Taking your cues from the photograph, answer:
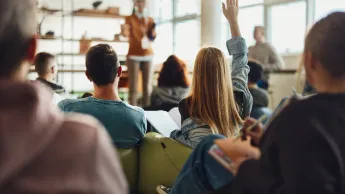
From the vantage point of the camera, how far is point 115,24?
12117 mm

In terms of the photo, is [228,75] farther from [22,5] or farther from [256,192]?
[22,5]

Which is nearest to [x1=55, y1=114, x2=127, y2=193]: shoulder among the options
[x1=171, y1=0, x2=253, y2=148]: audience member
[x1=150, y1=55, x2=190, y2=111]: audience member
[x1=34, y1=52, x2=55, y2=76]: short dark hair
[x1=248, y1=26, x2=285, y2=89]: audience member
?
[x1=171, y1=0, x2=253, y2=148]: audience member

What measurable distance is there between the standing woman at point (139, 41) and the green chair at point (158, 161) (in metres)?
3.85

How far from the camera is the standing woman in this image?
21.4 feet

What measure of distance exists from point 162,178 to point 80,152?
196 cm

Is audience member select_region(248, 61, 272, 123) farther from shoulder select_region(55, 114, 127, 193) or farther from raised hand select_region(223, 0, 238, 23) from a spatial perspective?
shoulder select_region(55, 114, 127, 193)

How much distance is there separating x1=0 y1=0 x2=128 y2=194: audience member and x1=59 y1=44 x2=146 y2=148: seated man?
186 cm

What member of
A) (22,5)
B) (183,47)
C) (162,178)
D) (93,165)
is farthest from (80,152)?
(183,47)

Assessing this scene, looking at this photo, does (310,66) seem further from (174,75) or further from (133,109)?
(174,75)

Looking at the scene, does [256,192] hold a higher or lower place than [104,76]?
lower

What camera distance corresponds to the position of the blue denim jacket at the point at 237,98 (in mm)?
2436

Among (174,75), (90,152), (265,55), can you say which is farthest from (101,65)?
(265,55)

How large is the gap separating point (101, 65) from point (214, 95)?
0.70m

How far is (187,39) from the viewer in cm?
1159
